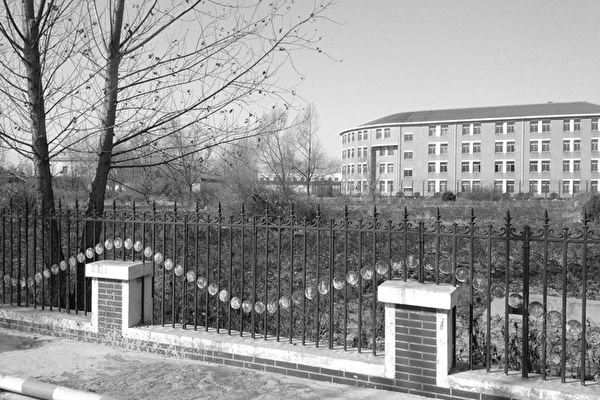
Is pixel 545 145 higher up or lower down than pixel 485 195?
higher up

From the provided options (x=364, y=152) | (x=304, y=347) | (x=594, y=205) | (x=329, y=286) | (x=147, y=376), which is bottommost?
(x=147, y=376)

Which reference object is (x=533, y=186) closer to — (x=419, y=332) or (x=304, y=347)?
(x=304, y=347)

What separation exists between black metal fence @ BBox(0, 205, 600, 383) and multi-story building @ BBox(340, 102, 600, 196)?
182 ft

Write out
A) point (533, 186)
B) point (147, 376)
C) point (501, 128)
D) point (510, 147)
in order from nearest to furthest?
point (147, 376)
point (533, 186)
point (510, 147)
point (501, 128)

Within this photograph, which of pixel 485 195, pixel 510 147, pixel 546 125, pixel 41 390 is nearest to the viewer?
pixel 41 390

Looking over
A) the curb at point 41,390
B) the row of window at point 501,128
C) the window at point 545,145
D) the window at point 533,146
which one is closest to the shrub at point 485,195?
the window at point 533,146

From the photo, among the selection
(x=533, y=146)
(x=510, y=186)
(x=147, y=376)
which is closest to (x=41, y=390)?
(x=147, y=376)

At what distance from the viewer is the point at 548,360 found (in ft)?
17.1

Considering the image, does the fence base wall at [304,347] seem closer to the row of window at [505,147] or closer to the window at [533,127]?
the row of window at [505,147]

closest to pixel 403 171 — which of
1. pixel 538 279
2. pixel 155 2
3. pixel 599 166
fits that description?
pixel 599 166

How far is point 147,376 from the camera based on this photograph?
5.32m

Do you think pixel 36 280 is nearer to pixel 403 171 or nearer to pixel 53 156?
pixel 53 156

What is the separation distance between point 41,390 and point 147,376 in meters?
0.96

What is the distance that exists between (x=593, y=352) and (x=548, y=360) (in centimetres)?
57
